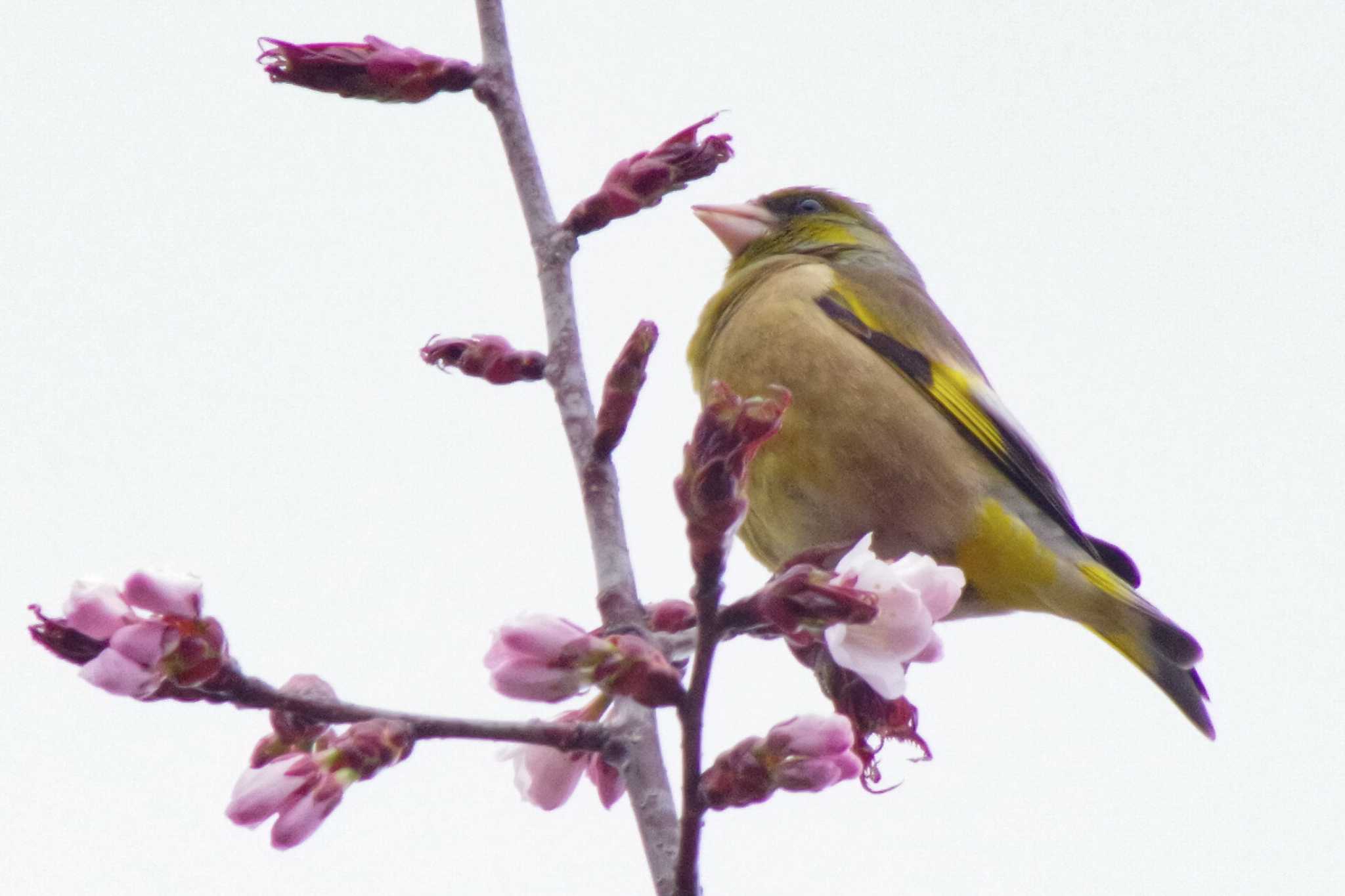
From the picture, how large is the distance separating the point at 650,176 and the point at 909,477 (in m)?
2.42

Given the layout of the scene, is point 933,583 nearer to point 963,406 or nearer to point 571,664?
point 571,664

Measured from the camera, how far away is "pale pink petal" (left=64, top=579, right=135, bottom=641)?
1768 mm

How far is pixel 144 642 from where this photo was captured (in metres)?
1.76

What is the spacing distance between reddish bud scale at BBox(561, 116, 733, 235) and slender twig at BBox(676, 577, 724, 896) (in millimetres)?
808

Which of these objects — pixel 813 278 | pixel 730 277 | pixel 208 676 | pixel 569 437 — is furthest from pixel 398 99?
pixel 730 277

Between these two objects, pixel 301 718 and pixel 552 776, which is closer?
pixel 301 718

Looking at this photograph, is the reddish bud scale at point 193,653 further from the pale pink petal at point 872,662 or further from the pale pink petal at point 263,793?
the pale pink petal at point 872,662

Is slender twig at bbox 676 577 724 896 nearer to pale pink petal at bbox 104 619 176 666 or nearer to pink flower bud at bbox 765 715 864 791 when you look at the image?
pink flower bud at bbox 765 715 864 791

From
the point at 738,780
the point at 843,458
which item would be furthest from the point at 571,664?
the point at 843,458

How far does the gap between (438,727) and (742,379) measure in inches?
122

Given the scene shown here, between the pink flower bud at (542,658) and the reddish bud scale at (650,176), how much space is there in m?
0.72

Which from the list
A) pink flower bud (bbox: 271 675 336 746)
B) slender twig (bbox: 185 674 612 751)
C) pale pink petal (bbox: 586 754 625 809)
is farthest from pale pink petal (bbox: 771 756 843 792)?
pink flower bud (bbox: 271 675 336 746)

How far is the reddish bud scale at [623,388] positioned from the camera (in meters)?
2.01

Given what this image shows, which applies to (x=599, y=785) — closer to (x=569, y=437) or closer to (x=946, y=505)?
(x=569, y=437)
